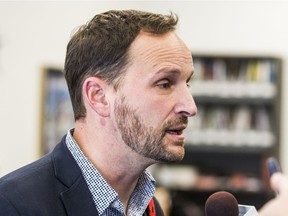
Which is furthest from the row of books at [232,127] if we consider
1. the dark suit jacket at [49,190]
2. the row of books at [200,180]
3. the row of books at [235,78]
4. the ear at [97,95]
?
the dark suit jacket at [49,190]

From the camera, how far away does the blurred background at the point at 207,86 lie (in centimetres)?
555

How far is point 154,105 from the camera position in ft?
5.57

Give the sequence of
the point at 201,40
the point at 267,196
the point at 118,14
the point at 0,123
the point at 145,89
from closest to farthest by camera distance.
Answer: the point at 145,89 → the point at 118,14 → the point at 0,123 → the point at 267,196 → the point at 201,40

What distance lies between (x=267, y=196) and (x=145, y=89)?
432 centimetres

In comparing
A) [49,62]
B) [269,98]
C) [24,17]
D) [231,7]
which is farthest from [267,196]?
[24,17]

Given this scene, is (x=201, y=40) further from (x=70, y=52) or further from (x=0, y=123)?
(x=70, y=52)

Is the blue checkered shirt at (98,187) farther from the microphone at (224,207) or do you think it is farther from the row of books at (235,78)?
the row of books at (235,78)

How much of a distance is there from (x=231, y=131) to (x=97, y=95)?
13.8ft

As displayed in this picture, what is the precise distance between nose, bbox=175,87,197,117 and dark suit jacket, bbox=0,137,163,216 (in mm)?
370

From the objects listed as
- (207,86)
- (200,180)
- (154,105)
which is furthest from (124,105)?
(200,180)

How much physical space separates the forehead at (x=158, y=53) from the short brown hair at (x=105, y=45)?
21 mm

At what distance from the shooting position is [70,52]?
182cm

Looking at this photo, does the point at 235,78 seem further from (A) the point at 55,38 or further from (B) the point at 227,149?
(A) the point at 55,38

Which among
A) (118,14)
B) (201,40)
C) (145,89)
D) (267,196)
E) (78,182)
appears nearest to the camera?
(78,182)
